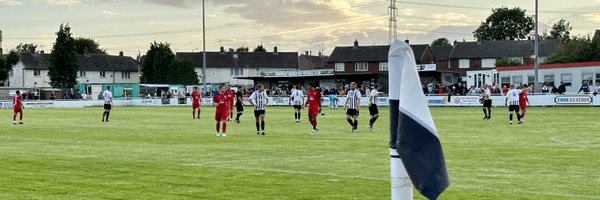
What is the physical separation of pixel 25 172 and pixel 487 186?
9024 millimetres

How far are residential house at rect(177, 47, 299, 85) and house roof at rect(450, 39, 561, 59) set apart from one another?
115 ft

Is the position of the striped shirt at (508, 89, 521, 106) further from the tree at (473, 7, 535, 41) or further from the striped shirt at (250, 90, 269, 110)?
the tree at (473, 7, 535, 41)

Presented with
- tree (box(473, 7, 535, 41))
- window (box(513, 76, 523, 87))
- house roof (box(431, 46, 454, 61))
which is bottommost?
window (box(513, 76, 523, 87))

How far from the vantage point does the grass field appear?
14.0 metres

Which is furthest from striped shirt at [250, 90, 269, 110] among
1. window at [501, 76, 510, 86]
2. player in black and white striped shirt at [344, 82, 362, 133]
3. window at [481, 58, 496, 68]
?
window at [481, 58, 496, 68]

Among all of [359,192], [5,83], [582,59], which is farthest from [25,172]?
[5,83]

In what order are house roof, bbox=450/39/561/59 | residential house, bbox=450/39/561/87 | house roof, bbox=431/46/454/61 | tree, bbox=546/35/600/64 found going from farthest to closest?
house roof, bbox=431/46/454/61 < house roof, bbox=450/39/561/59 < residential house, bbox=450/39/561/87 < tree, bbox=546/35/600/64

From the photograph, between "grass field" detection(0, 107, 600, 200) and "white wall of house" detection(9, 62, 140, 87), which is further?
"white wall of house" detection(9, 62, 140, 87)

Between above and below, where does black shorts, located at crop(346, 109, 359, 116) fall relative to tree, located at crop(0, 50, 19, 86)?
below

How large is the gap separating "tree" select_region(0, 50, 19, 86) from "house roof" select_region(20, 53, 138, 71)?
16.2ft

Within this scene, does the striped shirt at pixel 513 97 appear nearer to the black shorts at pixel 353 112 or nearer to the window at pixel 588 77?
the black shorts at pixel 353 112

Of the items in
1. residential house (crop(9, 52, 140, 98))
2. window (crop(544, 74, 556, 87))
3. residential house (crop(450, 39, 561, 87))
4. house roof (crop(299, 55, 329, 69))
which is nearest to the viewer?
window (crop(544, 74, 556, 87))

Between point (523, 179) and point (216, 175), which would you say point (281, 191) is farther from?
point (523, 179)

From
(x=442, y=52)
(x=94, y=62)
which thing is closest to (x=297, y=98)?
(x=442, y=52)
